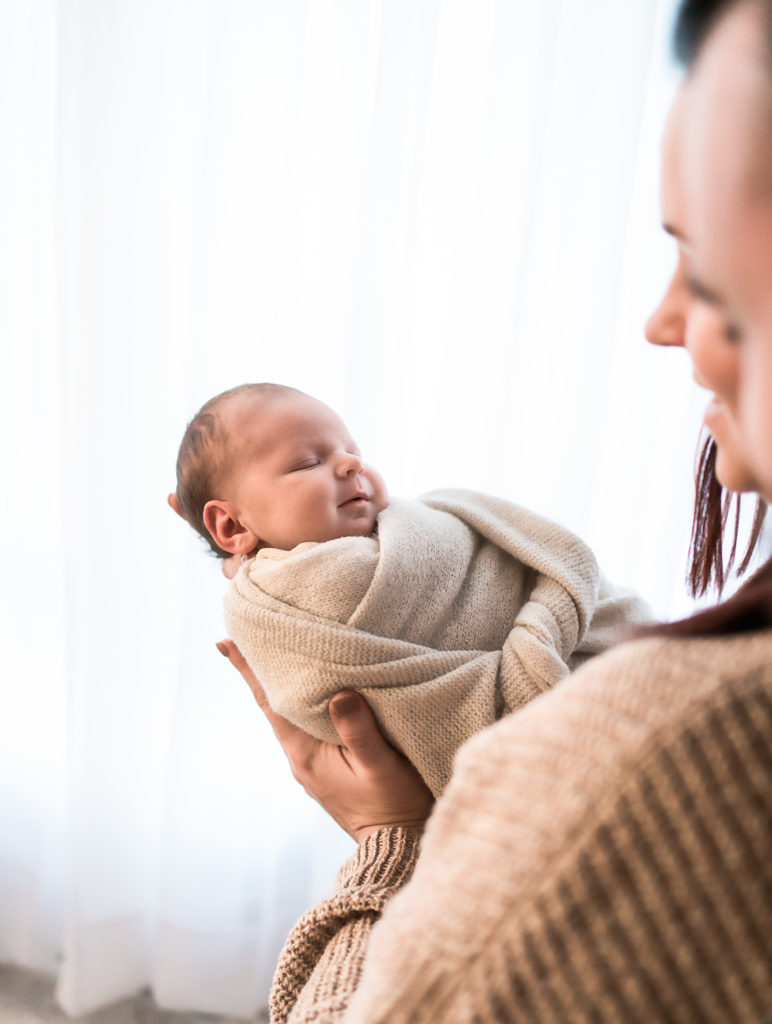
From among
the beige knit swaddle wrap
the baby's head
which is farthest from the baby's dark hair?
the beige knit swaddle wrap

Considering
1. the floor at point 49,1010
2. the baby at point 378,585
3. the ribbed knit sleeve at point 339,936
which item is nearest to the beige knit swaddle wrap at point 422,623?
the baby at point 378,585

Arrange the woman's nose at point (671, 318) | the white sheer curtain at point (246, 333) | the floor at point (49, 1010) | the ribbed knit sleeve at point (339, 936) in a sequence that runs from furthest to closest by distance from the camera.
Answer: the floor at point (49, 1010) < the white sheer curtain at point (246, 333) < the ribbed knit sleeve at point (339, 936) < the woman's nose at point (671, 318)

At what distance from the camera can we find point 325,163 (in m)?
1.72

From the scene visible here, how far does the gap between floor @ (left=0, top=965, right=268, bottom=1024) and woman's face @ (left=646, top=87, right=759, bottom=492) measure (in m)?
2.10

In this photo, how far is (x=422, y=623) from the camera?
1031 mm

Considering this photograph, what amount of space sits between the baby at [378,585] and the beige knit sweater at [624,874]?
1.62ft

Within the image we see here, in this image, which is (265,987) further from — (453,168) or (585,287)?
(453,168)

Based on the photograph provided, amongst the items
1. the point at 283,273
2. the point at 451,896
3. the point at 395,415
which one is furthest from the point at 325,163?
the point at 451,896

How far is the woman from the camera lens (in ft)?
1.38

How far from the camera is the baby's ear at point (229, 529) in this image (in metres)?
1.17

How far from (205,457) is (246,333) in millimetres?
647

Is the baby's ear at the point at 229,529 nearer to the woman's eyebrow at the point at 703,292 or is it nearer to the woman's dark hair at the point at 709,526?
the woman's dark hair at the point at 709,526

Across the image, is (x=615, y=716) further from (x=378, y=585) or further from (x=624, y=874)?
(x=378, y=585)

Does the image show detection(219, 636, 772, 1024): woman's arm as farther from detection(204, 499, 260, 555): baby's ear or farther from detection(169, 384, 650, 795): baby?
detection(204, 499, 260, 555): baby's ear
